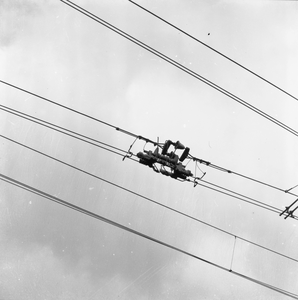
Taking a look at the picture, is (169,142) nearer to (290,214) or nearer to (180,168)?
(180,168)

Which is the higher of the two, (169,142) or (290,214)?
(169,142)

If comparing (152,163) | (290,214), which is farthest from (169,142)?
(290,214)

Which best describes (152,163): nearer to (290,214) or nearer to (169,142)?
(169,142)

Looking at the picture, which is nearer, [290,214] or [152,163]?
[152,163]

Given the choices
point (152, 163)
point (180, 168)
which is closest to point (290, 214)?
point (180, 168)

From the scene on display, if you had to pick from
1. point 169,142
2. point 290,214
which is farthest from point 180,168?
point 290,214

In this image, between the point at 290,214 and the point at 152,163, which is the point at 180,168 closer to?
the point at 152,163
